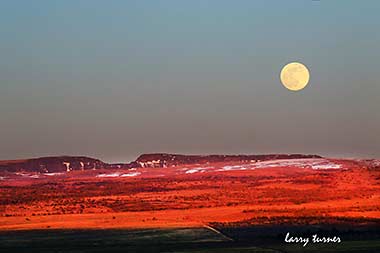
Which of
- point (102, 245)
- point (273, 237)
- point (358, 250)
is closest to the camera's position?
point (358, 250)

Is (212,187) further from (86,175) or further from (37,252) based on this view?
(37,252)

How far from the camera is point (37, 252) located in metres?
73.0

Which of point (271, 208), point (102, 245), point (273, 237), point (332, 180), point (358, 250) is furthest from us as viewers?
point (332, 180)

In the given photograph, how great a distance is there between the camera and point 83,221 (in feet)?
362

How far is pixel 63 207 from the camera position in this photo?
122 meters

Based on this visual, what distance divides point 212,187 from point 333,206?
74.6 ft

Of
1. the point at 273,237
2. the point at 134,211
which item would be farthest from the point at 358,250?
the point at 134,211

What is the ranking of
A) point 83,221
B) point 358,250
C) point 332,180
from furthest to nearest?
point 332,180
point 83,221
point 358,250

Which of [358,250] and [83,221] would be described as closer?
[358,250]

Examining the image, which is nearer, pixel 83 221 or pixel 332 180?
pixel 83 221

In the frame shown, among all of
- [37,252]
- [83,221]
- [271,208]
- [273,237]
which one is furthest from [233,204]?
[37,252]

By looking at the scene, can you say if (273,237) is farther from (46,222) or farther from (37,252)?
(46,222)

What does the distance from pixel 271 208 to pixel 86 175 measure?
115 feet

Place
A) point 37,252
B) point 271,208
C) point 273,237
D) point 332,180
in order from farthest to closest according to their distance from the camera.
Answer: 1. point 332,180
2. point 271,208
3. point 273,237
4. point 37,252
